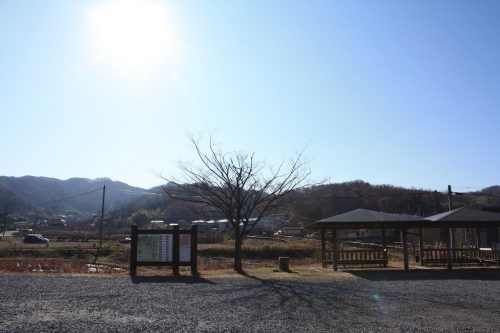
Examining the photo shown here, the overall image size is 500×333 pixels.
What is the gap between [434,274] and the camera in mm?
17219

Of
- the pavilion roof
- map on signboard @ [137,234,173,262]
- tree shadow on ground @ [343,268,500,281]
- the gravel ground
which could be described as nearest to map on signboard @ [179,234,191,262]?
map on signboard @ [137,234,173,262]

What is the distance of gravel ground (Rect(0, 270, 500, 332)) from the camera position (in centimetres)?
759

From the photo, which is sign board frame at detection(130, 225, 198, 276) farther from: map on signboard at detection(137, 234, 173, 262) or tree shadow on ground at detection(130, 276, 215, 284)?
tree shadow on ground at detection(130, 276, 215, 284)

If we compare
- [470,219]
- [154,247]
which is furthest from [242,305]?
[470,219]

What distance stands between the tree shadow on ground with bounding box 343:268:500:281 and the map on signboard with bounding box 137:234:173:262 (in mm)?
6432

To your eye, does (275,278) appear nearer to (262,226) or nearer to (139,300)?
(139,300)

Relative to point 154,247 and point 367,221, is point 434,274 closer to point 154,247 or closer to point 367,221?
point 367,221

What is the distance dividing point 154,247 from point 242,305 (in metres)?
7.43

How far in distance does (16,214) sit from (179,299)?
15873 centimetres

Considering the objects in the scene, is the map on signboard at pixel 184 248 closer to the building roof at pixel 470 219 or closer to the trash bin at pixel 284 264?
the trash bin at pixel 284 264

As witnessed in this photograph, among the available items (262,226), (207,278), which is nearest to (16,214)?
(262,226)

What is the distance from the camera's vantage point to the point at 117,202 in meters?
168

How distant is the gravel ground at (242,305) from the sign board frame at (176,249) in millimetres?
1814

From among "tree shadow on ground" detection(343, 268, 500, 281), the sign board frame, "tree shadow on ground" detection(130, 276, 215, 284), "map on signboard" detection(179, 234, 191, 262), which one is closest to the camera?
"tree shadow on ground" detection(130, 276, 215, 284)
